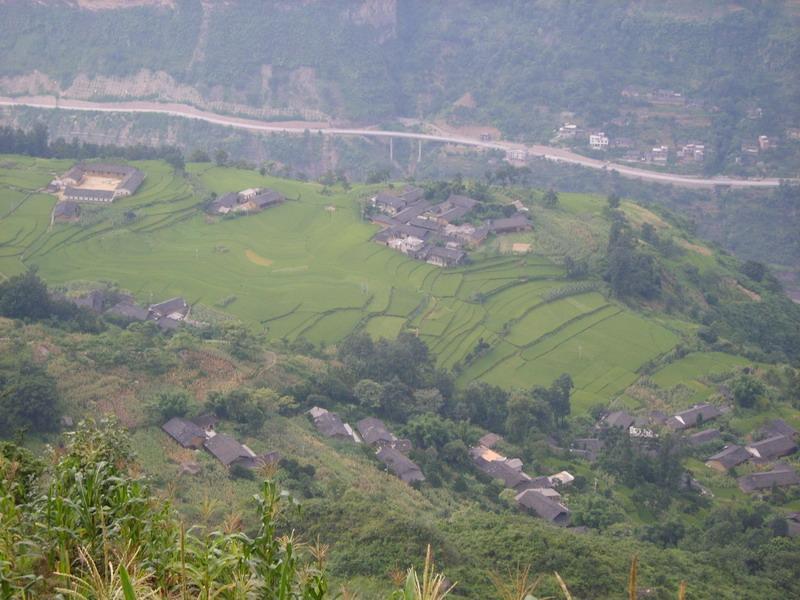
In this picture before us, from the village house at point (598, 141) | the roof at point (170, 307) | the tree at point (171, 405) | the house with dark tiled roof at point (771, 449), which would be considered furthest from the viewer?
the village house at point (598, 141)

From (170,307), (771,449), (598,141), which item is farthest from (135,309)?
(598,141)

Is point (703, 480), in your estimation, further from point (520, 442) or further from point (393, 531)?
point (393, 531)

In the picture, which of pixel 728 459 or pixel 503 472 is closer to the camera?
pixel 503 472

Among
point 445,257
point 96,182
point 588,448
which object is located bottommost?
point 588,448

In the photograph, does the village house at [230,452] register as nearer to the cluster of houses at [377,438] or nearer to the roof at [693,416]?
the cluster of houses at [377,438]

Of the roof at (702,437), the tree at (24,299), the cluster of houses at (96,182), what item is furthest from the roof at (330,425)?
the cluster of houses at (96,182)

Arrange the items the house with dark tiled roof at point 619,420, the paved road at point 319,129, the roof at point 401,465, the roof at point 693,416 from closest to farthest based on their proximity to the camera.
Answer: the roof at point 401,465 < the house with dark tiled roof at point 619,420 < the roof at point 693,416 < the paved road at point 319,129

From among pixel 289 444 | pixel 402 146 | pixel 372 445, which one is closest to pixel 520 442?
pixel 372 445

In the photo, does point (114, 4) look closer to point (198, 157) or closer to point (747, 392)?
point (198, 157)
